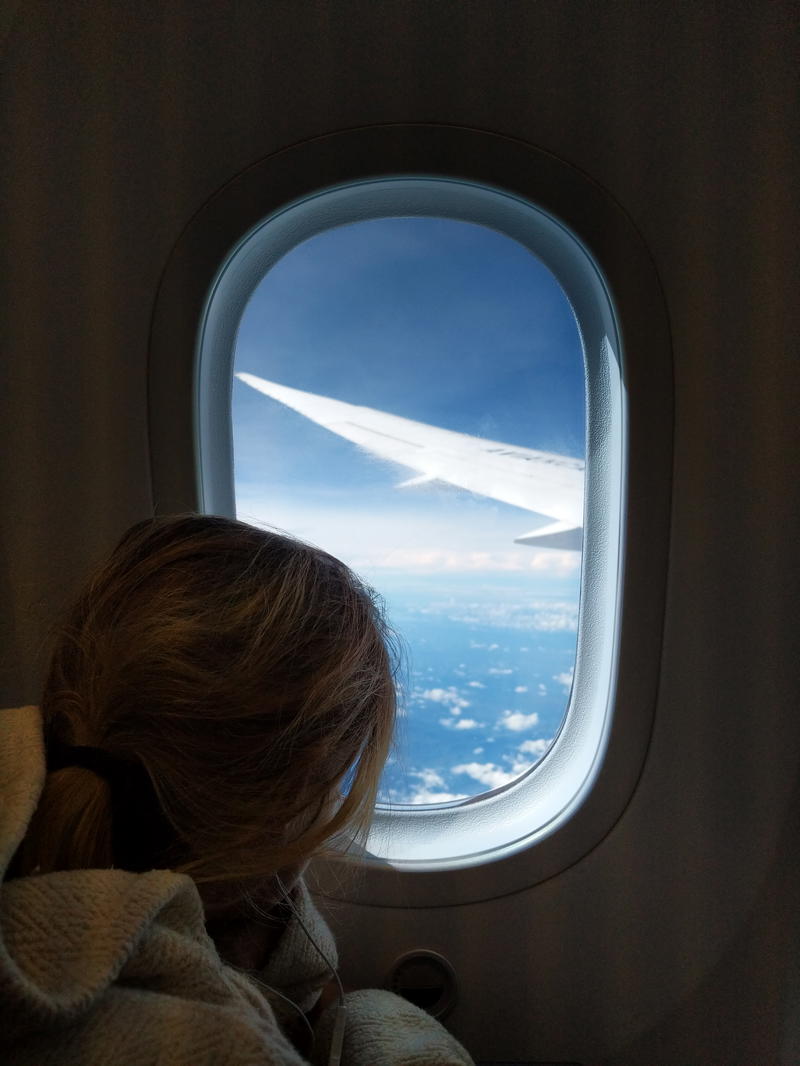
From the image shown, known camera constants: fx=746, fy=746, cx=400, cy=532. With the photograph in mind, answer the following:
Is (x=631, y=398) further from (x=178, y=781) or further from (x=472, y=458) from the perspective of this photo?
(x=178, y=781)

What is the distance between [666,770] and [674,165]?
88cm

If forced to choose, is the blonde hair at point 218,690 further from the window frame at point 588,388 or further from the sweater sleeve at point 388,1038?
the window frame at point 588,388

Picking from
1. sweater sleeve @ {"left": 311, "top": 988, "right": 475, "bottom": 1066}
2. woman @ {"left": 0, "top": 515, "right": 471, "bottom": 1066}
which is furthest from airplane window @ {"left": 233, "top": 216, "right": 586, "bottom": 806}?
woman @ {"left": 0, "top": 515, "right": 471, "bottom": 1066}

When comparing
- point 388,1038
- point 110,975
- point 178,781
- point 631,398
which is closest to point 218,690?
point 178,781

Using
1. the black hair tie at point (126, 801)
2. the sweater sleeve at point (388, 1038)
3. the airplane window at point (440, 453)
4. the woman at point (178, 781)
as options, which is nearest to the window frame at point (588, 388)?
the airplane window at point (440, 453)

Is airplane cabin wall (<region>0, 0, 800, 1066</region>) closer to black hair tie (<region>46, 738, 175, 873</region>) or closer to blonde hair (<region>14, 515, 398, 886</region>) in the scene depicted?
blonde hair (<region>14, 515, 398, 886</region>)

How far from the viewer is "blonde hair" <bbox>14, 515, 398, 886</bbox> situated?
0.60m

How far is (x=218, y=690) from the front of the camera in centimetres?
60

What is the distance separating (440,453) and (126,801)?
2.45 ft

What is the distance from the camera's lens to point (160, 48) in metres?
1.09

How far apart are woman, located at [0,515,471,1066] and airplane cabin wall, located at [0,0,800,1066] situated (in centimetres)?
48

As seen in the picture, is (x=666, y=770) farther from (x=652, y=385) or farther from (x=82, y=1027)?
(x=82, y=1027)

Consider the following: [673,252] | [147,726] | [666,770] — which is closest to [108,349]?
[147,726]

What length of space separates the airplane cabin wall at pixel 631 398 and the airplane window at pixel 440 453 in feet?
0.52
